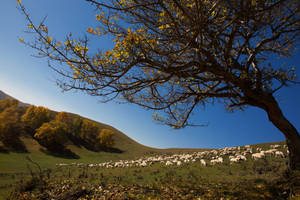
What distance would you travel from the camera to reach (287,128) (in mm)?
6250

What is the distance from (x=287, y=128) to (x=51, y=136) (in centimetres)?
4839

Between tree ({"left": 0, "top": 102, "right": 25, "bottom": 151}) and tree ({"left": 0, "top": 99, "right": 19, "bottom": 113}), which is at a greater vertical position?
tree ({"left": 0, "top": 99, "right": 19, "bottom": 113})

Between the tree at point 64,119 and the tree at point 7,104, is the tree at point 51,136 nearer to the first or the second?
the tree at point 7,104

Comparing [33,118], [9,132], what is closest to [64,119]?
[33,118]

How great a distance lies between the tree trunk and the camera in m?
6.03

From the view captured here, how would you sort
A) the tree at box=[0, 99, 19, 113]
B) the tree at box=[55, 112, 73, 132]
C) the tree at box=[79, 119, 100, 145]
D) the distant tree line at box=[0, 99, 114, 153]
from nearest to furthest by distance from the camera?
the distant tree line at box=[0, 99, 114, 153], the tree at box=[0, 99, 19, 113], the tree at box=[79, 119, 100, 145], the tree at box=[55, 112, 73, 132]

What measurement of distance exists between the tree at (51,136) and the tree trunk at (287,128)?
156 feet

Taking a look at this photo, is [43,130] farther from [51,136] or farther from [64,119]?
[64,119]

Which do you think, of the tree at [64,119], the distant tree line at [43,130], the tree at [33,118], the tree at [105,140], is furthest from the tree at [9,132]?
the tree at [105,140]

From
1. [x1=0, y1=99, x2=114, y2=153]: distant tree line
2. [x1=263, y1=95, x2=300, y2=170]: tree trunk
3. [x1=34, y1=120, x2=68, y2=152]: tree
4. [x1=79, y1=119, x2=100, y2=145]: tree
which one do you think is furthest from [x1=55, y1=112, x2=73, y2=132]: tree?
[x1=263, y1=95, x2=300, y2=170]: tree trunk

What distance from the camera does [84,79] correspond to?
5090mm

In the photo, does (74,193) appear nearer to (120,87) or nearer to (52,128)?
(120,87)

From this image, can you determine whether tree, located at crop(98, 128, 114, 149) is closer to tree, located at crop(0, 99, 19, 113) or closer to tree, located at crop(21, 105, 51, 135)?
tree, located at crop(21, 105, 51, 135)

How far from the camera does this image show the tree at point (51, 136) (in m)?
39.7
